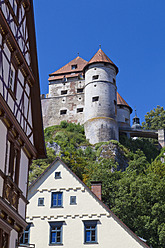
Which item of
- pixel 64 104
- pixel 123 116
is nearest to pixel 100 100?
pixel 123 116

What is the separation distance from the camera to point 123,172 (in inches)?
1954

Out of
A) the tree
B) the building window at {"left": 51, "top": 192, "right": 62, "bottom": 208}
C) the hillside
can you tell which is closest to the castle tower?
the hillside

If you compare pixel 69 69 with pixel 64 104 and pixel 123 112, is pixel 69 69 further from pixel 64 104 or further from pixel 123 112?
pixel 123 112

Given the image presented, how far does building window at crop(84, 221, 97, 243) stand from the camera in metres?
23.6

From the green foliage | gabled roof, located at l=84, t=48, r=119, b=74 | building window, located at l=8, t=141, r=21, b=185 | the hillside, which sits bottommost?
building window, located at l=8, t=141, r=21, b=185

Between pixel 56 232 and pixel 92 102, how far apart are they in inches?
1756

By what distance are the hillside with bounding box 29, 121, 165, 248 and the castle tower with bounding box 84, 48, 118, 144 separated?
2036 millimetres

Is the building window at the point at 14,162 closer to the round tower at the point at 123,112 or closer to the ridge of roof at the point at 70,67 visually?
the round tower at the point at 123,112

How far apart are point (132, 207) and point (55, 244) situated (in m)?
15.6

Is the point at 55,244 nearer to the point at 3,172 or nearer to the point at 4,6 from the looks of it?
the point at 3,172

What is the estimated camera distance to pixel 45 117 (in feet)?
241

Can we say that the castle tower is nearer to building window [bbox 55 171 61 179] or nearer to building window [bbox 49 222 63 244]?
building window [bbox 55 171 61 179]

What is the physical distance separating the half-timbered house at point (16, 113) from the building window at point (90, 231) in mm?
7993

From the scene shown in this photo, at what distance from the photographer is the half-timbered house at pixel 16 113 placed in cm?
1296
